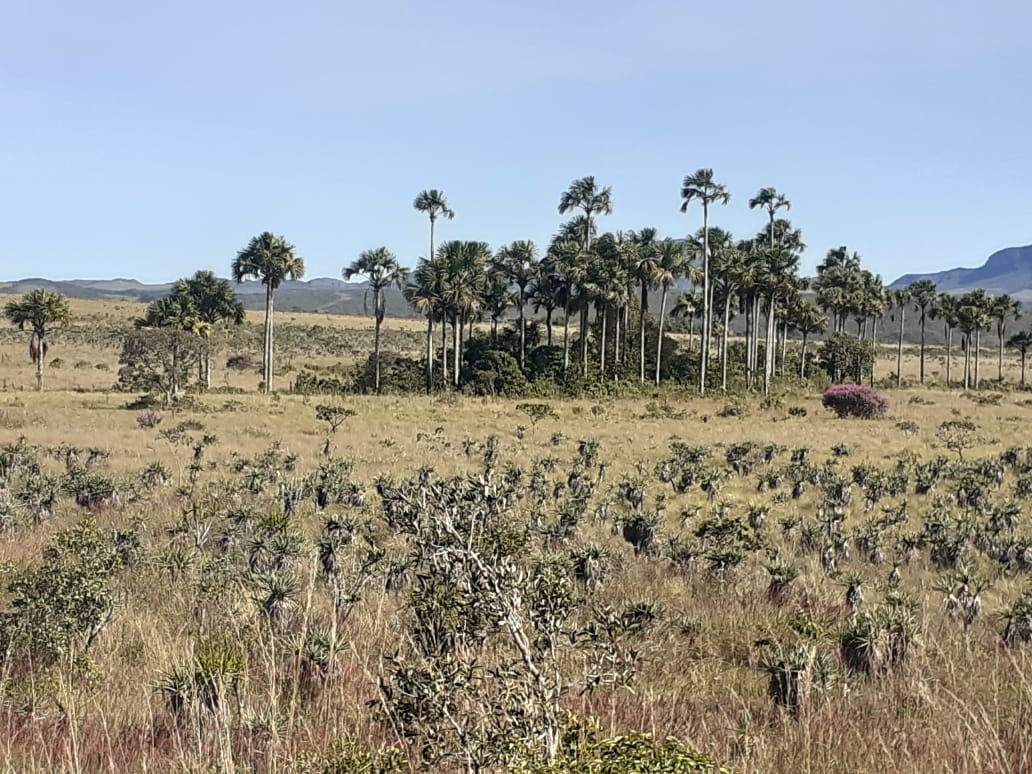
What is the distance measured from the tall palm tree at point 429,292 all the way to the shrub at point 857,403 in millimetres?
26452

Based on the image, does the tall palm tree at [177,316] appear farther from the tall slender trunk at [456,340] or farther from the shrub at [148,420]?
the shrub at [148,420]

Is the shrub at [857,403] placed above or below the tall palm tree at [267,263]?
below

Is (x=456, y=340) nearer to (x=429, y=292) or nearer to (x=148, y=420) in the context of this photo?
(x=429, y=292)

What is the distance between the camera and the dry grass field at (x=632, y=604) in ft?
15.1

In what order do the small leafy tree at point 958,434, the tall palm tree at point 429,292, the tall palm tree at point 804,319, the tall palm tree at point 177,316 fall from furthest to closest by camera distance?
1. the tall palm tree at point 804,319
2. the tall palm tree at point 177,316
3. the tall palm tree at point 429,292
4. the small leafy tree at point 958,434

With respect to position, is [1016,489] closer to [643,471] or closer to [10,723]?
[643,471]

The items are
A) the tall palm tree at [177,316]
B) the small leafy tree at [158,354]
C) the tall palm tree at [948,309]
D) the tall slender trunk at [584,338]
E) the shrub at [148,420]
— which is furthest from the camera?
the tall palm tree at [948,309]

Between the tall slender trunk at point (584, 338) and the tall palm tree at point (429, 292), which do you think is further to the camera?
the tall slender trunk at point (584, 338)

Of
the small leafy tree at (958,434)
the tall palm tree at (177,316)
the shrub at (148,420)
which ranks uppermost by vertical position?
the tall palm tree at (177,316)

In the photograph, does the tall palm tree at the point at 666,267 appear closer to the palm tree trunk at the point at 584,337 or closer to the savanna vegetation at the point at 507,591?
the palm tree trunk at the point at 584,337

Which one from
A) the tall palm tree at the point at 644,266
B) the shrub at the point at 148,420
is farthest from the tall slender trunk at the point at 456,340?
the shrub at the point at 148,420

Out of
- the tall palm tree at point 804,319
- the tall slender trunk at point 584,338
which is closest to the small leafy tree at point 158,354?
the tall slender trunk at point 584,338

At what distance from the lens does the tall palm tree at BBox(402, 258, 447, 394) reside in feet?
191

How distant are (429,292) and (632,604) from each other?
52.4 metres
